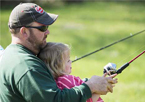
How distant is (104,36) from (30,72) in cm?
965

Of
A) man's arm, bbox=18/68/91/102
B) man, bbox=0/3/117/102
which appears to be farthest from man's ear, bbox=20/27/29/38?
man's arm, bbox=18/68/91/102

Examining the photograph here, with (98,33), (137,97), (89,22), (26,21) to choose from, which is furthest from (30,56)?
(89,22)

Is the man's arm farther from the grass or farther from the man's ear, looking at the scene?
the grass

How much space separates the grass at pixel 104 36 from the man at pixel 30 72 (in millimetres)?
2648

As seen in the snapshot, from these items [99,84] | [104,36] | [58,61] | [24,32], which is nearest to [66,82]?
[58,61]

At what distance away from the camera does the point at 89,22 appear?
14047mm

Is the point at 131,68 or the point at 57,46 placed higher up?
the point at 57,46

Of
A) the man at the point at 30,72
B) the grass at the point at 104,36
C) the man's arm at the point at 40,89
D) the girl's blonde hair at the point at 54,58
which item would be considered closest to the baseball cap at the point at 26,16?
the man at the point at 30,72

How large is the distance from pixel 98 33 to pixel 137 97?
722 centimetres

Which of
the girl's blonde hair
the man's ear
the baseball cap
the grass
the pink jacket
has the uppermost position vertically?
the baseball cap

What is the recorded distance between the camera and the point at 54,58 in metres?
2.93

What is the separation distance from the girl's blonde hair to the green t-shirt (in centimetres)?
30

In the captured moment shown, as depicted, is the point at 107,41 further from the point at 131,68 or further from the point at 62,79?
the point at 62,79

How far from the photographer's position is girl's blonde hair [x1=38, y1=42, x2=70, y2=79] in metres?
2.92
